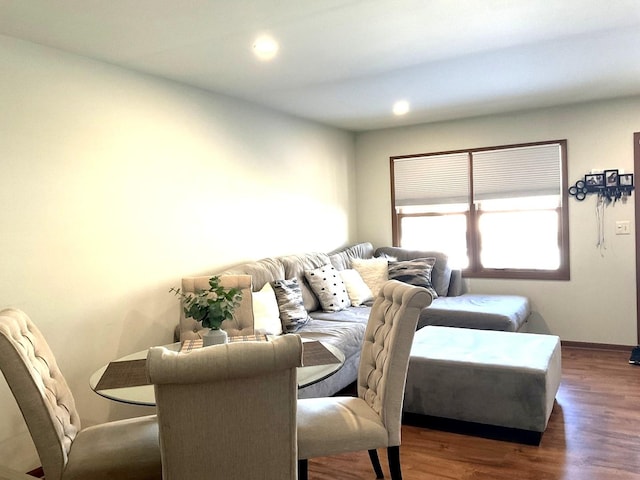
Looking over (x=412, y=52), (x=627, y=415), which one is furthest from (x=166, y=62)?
(x=627, y=415)

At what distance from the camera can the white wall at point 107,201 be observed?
2.69m

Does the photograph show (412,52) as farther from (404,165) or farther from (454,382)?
(404,165)

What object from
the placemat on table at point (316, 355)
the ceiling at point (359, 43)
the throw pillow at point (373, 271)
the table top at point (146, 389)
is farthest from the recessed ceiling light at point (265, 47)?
the throw pillow at point (373, 271)

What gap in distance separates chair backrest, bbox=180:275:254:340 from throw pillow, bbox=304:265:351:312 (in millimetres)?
1302

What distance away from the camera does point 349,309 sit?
176 inches

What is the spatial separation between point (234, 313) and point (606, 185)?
378 cm

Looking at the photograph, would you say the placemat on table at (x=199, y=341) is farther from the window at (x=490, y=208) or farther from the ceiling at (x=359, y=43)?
the window at (x=490, y=208)

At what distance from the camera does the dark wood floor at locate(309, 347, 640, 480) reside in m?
2.59

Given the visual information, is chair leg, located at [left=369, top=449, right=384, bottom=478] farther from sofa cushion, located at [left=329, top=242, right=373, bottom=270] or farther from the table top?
sofa cushion, located at [left=329, top=242, right=373, bottom=270]

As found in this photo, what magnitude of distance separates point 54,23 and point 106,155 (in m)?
0.83

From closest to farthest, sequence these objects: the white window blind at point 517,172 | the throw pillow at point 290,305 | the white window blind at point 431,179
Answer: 1. the throw pillow at point 290,305
2. the white window blind at point 517,172
3. the white window blind at point 431,179

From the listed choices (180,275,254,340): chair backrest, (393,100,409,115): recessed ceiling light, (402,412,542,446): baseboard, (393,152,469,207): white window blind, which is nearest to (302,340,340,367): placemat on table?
(180,275,254,340): chair backrest

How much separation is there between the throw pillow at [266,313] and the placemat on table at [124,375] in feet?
3.74

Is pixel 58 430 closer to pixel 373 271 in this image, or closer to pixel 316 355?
pixel 316 355
